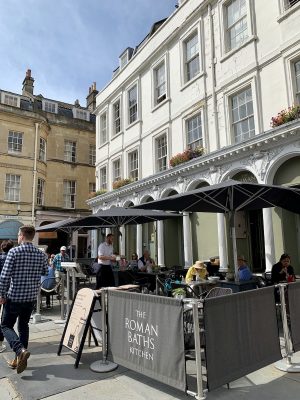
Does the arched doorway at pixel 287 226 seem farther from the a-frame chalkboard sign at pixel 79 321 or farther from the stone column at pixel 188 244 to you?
the a-frame chalkboard sign at pixel 79 321

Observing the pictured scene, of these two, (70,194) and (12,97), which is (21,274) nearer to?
(70,194)

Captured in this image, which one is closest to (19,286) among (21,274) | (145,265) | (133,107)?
(21,274)

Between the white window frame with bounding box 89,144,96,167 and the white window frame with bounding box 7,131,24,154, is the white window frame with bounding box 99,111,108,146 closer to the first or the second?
the white window frame with bounding box 7,131,24,154

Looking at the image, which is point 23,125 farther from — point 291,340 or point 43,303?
point 291,340

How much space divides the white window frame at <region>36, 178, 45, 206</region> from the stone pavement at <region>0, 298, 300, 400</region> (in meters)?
24.2

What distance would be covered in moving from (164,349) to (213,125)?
1147 cm

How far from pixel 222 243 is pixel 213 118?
5.11m

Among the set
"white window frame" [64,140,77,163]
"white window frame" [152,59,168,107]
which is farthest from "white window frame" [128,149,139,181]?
"white window frame" [64,140,77,163]

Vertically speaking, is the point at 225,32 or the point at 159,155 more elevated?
the point at 225,32

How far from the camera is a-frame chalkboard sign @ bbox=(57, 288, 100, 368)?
192 inches

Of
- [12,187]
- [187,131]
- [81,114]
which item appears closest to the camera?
[187,131]

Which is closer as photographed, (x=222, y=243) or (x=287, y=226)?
(x=287, y=226)

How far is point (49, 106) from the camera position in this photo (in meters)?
32.8

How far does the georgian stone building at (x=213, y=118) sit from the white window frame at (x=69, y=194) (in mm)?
10202
